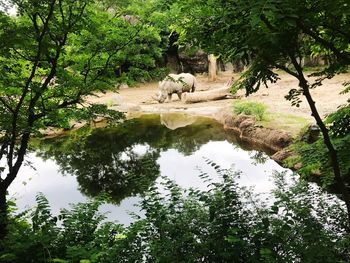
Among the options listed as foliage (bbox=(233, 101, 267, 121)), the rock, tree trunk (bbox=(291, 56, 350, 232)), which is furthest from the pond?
tree trunk (bbox=(291, 56, 350, 232))

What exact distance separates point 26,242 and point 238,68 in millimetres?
30587

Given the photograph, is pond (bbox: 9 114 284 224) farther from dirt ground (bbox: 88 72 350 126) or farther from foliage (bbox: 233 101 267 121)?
dirt ground (bbox: 88 72 350 126)

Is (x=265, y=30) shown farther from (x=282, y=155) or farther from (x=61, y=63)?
(x=282, y=155)

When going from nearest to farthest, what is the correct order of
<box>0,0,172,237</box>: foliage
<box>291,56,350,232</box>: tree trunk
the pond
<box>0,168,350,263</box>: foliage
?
<box>291,56,350,232</box>: tree trunk
<box>0,168,350,263</box>: foliage
<box>0,0,172,237</box>: foliage
the pond

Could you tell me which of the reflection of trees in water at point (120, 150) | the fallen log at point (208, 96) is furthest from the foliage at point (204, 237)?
the fallen log at point (208, 96)

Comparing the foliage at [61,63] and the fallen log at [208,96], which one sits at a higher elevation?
the foliage at [61,63]

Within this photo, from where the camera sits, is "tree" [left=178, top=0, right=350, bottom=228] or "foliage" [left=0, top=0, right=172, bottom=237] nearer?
"tree" [left=178, top=0, right=350, bottom=228]

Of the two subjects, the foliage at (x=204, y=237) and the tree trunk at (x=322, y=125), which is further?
the foliage at (x=204, y=237)

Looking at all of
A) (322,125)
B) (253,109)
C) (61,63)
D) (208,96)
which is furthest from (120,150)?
(322,125)

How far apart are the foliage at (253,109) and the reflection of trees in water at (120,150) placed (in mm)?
1200

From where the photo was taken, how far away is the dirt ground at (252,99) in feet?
52.8

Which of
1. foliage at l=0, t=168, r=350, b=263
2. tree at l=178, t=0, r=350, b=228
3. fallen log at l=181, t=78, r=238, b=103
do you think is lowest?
foliage at l=0, t=168, r=350, b=263

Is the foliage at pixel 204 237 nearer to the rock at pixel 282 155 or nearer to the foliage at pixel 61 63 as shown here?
the foliage at pixel 61 63

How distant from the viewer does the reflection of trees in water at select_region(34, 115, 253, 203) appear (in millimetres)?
11602
